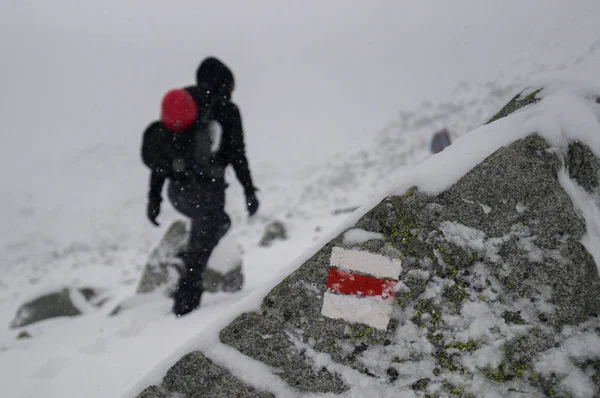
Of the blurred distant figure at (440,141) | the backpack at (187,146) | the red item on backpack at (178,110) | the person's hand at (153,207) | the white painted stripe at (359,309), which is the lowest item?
the blurred distant figure at (440,141)

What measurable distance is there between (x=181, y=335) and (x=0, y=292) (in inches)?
286

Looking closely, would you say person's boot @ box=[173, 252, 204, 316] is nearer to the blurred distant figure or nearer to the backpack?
the backpack

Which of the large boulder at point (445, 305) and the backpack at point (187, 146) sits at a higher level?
the backpack at point (187, 146)

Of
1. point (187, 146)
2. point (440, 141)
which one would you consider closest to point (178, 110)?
point (187, 146)

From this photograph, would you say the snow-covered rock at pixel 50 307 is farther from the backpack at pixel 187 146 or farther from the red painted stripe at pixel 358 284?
the red painted stripe at pixel 358 284

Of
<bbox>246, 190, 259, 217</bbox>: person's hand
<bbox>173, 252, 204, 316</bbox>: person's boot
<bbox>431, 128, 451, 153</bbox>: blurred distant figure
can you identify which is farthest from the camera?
<bbox>431, 128, 451, 153</bbox>: blurred distant figure

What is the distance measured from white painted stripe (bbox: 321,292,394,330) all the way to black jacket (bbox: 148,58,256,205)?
5.59 ft

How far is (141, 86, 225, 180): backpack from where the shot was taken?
2.72 metres

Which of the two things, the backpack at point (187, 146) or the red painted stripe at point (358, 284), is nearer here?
the red painted stripe at point (358, 284)

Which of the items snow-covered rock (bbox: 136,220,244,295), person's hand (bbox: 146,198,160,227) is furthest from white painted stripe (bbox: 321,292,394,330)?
snow-covered rock (bbox: 136,220,244,295)

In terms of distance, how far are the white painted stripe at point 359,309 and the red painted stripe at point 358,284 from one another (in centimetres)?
2

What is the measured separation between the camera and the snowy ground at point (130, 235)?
256 centimetres

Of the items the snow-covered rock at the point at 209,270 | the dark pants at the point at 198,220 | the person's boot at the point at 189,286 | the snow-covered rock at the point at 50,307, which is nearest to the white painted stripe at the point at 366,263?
the dark pants at the point at 198,220

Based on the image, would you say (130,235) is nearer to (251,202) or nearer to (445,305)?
(251,202)
